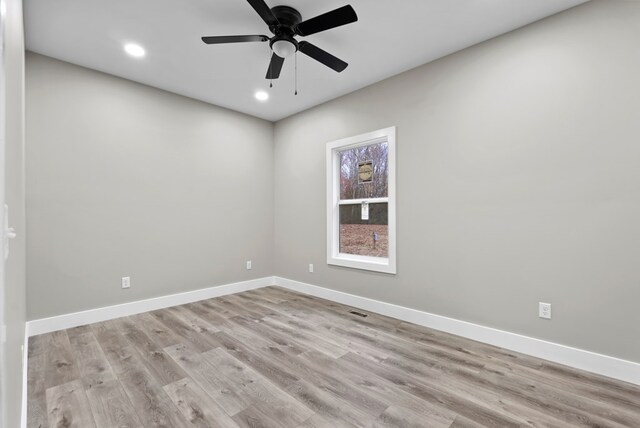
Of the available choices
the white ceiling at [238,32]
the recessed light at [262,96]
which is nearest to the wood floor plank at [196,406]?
the white ceiling at [238,32]

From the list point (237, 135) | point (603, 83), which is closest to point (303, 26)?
point (603, 83)

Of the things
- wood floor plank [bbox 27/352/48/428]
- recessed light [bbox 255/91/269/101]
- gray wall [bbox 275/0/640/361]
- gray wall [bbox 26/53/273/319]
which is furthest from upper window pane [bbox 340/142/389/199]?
wood floor plank [bbox 27/352/48/428]

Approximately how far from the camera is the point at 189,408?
1886 mm

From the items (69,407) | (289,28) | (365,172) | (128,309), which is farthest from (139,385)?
(365,172)

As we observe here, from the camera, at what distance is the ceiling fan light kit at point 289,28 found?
2146 mm

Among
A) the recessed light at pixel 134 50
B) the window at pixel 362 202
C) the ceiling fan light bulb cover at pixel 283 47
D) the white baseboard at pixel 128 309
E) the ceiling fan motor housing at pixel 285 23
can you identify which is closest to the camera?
the ceiling fan motor housing at pixel 285 23

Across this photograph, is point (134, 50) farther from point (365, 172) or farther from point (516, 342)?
point (516, 342)

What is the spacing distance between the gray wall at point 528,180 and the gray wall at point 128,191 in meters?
2.18

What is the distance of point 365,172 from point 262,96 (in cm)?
171

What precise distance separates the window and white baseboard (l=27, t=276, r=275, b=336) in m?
1.56

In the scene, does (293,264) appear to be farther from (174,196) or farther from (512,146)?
(512,146)

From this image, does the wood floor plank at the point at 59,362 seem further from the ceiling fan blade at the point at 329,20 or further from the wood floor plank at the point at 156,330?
the ceiling fan blade at the point at 329,20

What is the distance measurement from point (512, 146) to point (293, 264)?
3.29 meters

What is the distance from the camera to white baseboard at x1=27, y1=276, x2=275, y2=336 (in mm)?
3037
